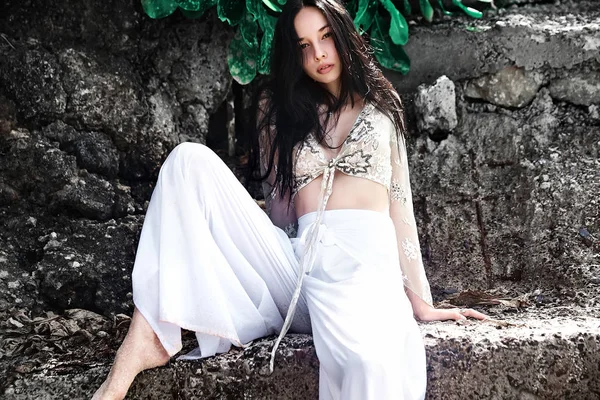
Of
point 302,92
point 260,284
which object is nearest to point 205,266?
point 260,284

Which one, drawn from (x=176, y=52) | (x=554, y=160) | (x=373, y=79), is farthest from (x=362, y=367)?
(x=176, y=52)

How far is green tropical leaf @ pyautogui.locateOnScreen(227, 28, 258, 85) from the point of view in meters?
2.76

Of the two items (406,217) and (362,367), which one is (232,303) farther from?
(406,217)

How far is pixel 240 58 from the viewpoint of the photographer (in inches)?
109

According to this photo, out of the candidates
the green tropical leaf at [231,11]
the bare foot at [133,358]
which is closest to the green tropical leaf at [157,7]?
the green tropical leaf at [231,11]

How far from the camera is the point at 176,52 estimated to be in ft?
9.23

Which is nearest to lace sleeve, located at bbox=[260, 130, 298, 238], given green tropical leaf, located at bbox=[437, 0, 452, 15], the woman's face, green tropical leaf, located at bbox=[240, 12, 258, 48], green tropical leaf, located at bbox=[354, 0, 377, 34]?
the woman's face

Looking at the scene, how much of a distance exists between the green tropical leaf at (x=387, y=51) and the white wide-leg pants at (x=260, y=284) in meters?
0.92

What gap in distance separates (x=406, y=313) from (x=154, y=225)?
0.70 metres

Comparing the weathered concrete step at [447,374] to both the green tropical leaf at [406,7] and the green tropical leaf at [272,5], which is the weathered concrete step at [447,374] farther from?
the green tropical leaf at [406,7]

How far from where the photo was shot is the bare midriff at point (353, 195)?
2.20 metres

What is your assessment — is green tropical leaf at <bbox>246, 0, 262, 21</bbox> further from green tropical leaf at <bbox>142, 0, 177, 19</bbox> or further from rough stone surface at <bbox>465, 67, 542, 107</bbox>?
rough stone surface at <bbox>465, 67, 542, 107</bbox>

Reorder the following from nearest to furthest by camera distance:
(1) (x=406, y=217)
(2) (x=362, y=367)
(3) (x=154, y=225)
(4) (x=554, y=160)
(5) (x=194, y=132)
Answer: (2) (x=362, y=367) < (3) (x=154, y=225) < (1) (x=406, y=217) < (4) (x=554, y=160) < (5) (x=194, y=132)

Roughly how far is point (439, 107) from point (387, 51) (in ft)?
1.00
